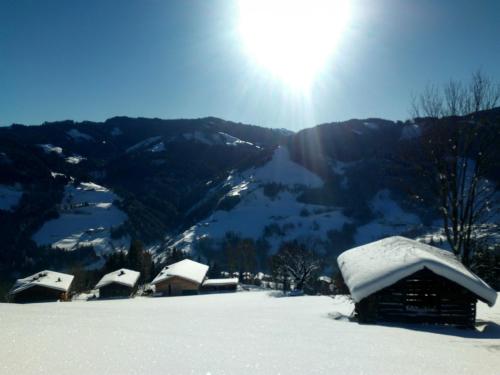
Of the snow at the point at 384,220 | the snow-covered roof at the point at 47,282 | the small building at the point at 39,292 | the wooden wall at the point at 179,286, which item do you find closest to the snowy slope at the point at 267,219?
the snow at the point at 384,220

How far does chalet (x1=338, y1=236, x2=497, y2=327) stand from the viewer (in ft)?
48.5

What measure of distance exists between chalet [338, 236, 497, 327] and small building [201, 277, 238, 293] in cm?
4864

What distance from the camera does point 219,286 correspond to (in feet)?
209

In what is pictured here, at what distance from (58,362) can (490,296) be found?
52.2 ft

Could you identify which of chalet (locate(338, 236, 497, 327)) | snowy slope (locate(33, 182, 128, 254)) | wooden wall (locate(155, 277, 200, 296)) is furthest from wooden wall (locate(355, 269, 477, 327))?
snowy slope (locate(33, 182, 128, 254))

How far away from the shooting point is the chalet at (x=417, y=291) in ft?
48.5

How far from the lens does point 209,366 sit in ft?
18.2

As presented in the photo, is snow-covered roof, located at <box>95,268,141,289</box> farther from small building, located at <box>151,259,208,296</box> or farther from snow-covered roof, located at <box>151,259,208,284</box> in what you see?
small building, located at <box>151,259,208,296</box>

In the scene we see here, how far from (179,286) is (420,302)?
4662 centimetres

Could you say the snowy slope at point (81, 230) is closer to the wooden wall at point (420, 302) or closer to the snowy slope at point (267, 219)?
the snowy slope at point (267, 219)

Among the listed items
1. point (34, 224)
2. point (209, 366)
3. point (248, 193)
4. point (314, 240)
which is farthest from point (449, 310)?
point (34, 224)

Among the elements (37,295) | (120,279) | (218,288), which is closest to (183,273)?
(218,288)

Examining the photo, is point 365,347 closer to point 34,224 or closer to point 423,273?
point 423,273

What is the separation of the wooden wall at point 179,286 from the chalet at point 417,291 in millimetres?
44267
